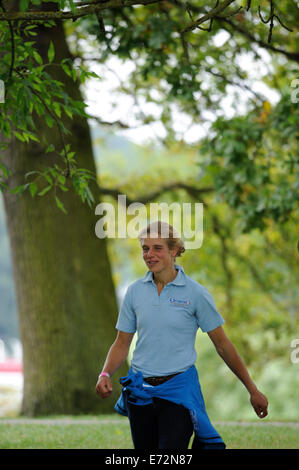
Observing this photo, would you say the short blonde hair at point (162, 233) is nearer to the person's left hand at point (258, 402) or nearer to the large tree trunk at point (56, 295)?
the person's left hand at point (258, 402)

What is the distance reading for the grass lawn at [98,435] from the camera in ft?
23.0

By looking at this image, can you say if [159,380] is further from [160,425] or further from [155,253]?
[155,253]

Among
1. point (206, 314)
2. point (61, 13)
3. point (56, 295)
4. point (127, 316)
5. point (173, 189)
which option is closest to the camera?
point (206, 314)

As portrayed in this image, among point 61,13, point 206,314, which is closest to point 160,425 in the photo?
point 206,314

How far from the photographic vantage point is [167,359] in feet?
13.8

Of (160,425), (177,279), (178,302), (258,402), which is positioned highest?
(177,279)

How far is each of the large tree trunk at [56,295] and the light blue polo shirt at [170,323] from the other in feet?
19.7

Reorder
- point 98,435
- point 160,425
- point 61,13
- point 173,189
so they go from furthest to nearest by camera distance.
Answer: point 173,189 → point 98,435 → point 61,13 → point 160,425

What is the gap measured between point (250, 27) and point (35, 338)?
6033mm

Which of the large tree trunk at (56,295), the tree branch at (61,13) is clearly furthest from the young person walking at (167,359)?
the large tree trunk at (56,295)

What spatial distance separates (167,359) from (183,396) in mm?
239

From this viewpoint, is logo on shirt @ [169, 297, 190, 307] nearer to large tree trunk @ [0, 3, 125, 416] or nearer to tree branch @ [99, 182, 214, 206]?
large tree trunk @ [0, 3, 125, 416]

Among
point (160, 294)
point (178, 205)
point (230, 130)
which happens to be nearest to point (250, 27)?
point (230, 130)

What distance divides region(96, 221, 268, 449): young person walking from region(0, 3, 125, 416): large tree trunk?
5962mm
